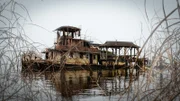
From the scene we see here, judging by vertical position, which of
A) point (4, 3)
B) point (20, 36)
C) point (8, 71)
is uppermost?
point (4, 3)

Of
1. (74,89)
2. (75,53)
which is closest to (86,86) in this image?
(74,89)

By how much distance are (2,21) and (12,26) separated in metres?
0.18

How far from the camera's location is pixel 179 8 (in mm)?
1311

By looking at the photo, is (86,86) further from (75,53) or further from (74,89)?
(75,53)

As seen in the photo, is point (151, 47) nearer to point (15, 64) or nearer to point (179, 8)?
point (179, 8)

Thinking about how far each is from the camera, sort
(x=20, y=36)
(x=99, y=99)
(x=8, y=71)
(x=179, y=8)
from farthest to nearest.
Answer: (x=99, y=99)
(x=8, y=71)
(x=20, y=36)
(x=179, y=8)

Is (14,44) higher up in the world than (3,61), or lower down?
higher up

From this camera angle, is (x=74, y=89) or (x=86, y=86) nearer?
(x=74, y=89)

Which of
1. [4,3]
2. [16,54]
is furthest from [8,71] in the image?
[4,3]

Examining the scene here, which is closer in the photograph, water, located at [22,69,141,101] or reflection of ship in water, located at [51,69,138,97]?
water, located at [22,69,141,101]

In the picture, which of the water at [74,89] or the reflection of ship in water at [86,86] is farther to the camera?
the reflection of ship in water at [86,86]

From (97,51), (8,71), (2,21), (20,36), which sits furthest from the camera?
(97,51)

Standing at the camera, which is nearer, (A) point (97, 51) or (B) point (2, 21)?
(B) point (2, 21)

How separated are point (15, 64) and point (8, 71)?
13 centimetres
